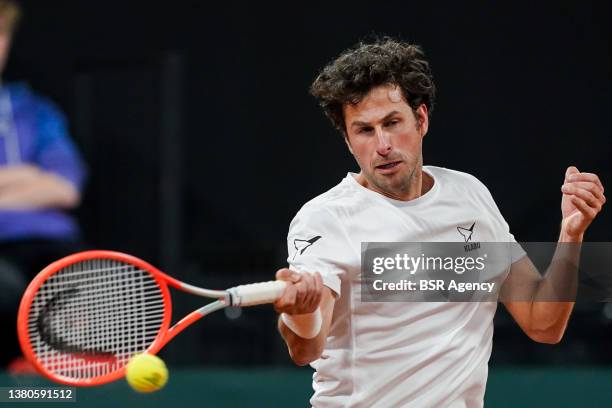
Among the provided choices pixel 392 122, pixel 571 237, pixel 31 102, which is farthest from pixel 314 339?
pixel 31 102

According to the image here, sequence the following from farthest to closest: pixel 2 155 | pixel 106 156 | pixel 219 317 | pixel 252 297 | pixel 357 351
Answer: pixel 106 156
pixel 219 317
pixel 2 155
pixel 357 351
pixel 252 297

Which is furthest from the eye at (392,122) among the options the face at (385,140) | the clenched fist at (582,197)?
the clenched fist at (582,197)

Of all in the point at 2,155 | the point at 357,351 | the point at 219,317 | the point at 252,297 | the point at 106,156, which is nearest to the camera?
the point at 252,297

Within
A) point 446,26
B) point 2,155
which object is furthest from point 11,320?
point 446,26

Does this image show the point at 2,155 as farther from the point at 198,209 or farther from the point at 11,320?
the point at 198,209

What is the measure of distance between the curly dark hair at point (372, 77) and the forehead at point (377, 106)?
0.04 feet

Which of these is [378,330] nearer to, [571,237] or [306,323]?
[306,323]

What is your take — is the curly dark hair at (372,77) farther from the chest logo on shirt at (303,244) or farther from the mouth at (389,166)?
the chest logo on shirt at (303,244)

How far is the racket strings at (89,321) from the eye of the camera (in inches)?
91.1

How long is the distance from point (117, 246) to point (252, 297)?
306cm

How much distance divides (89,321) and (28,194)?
2.03m

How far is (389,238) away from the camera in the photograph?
2.48m

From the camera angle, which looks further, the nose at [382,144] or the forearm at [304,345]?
the nose at [382,144]

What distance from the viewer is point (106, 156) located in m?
5.22
